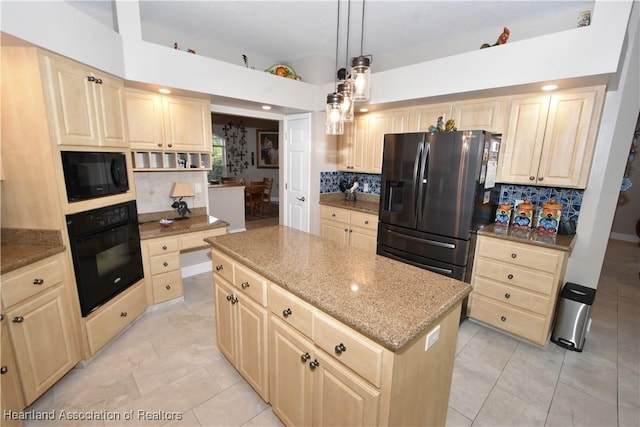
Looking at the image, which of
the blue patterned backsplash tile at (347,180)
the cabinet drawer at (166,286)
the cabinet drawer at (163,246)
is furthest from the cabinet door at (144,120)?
the blue patterned backsplash tile at (347,180)

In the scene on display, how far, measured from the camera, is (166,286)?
2.94 m

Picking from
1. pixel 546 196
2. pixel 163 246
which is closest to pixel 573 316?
pixel 546 196

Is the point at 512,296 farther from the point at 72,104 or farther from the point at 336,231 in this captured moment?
the point at 72,104

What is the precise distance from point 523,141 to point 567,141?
0.32 meters

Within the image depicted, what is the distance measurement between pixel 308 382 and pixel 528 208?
8.65ft

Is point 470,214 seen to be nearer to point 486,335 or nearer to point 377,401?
point 486,335

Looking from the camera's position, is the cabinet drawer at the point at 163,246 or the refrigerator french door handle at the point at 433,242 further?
the cabinet drawer at the point at 163,246

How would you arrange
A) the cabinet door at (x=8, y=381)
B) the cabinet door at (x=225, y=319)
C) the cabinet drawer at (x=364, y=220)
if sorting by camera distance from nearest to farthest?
the cabinet door at (x=8, y=381)
the cabinet door at (x=225, y=319)
the cabinet drawer at (x=364, y=220)

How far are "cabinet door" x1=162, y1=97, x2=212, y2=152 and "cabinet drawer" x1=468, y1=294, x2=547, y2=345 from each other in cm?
329

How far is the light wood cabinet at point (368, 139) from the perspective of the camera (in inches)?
139

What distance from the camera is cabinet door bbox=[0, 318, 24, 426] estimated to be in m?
1.50

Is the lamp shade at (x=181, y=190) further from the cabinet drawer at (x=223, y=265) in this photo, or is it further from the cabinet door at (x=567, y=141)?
the cabinet door at (x=567, y=141)

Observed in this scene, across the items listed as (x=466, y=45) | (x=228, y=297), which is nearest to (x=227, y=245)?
(x=228, y=297)

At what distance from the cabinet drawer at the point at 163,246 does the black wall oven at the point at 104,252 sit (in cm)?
12
